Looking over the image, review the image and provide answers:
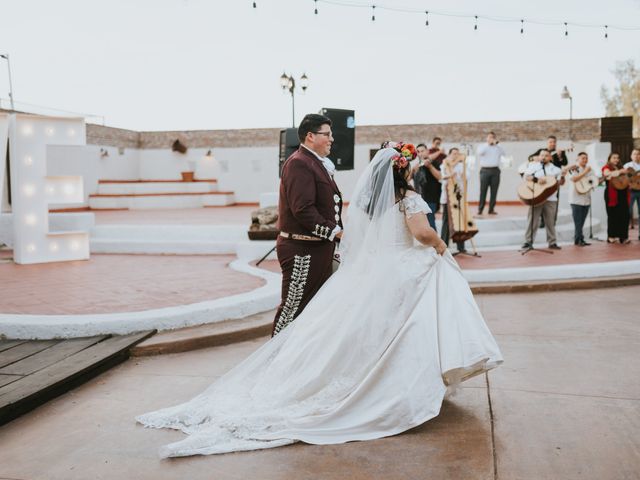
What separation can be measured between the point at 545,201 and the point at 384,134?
1212 cm

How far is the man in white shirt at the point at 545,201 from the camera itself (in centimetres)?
909

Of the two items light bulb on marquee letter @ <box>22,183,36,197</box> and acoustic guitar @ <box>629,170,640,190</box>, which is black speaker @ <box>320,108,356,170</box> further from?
acoustic guitar @ <box>629,170,640,190</box>

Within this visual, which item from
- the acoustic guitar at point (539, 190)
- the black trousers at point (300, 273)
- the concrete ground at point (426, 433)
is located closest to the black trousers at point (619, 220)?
the acoustic guitar at point (539, 190)

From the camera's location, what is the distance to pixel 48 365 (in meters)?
4.04

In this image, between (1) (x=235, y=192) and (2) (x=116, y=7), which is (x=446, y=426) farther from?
(1) (x=235, y=192)

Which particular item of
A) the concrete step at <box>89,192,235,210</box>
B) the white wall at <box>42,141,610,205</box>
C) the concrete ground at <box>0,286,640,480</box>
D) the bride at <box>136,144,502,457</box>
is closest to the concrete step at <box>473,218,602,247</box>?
the concrete ground at <box>0,286,640,480</box>

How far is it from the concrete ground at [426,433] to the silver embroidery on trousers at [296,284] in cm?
78

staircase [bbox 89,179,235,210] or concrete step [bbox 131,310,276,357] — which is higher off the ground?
staircase [bbox 89,179,235,210]

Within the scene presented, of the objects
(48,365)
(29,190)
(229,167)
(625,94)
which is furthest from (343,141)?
(625,94)

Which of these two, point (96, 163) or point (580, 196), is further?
point (96, 163)

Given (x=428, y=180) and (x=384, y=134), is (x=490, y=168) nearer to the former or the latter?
(x=428, y=180)

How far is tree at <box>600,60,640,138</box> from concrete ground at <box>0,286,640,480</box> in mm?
36011

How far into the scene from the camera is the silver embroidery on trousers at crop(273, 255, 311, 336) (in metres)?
3.76

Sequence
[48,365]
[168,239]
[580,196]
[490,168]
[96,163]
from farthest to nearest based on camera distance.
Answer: [96,163] < [490,168] < [168,239] < [580,196] < [48,365]
